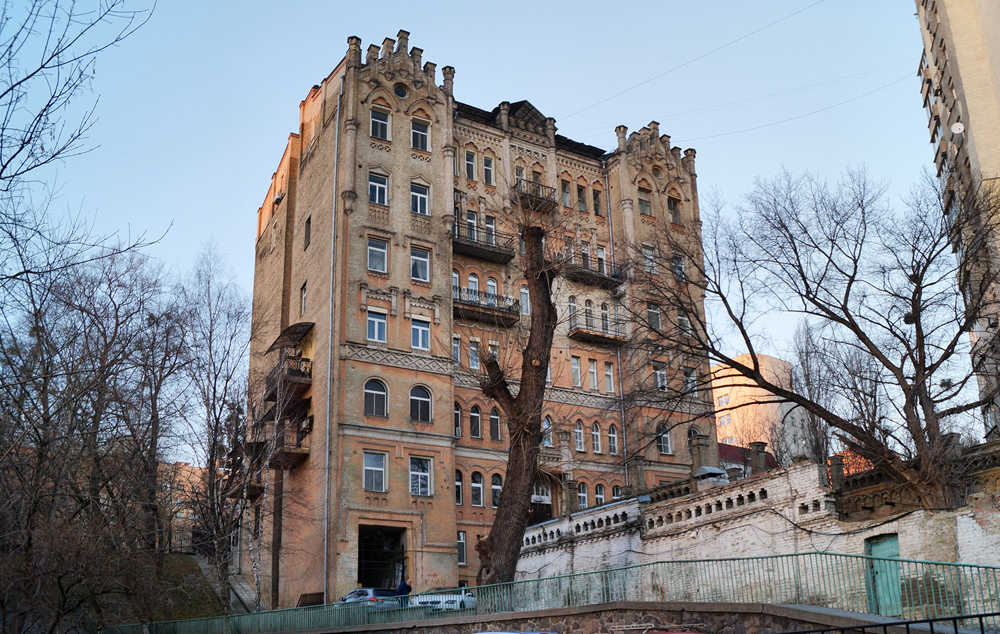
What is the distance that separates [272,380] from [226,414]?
4363 millimetres

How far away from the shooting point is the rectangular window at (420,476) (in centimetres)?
3447

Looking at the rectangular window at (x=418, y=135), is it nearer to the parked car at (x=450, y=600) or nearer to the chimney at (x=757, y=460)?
the chimney at (x=757, y=460)

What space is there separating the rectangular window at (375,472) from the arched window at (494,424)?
5912 mm

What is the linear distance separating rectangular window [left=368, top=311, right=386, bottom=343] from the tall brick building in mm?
91

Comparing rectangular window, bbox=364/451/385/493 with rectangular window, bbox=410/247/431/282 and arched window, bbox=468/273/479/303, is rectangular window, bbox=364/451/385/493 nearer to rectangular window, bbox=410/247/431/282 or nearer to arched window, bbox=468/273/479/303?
rectangular window, bbox=410/247/431/282

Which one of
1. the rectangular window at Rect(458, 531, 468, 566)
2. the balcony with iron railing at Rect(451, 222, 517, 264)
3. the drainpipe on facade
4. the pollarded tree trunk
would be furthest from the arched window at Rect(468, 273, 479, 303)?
the pollarded tree trunk

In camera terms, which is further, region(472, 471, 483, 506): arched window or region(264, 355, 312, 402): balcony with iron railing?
region(472, 471, 483, 506): arched window

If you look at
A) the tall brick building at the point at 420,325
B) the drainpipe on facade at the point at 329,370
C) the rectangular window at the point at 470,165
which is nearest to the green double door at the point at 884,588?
the tall brick building at the point at 420,325

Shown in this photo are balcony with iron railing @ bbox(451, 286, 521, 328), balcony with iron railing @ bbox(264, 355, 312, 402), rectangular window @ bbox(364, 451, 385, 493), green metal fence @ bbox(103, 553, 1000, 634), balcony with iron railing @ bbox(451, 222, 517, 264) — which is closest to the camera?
green metal fence @ bbox(103, 553, 1000, 634)

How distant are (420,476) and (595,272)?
13.6 meters

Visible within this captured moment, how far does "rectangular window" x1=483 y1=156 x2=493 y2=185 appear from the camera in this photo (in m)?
42.3

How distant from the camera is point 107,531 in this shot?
18547mm

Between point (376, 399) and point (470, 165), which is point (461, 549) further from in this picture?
point (470, 165)

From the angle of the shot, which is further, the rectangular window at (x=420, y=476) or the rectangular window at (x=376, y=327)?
the rectangular window at (x=376, y=327)
